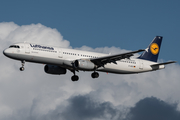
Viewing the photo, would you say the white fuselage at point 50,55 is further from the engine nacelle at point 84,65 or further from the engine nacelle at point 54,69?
the engine nacelle at point 54,69

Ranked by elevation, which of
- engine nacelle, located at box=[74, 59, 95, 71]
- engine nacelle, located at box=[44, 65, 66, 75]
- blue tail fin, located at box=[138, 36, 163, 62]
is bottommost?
engine nacelle, located at box=[74, 59, 95, 71]

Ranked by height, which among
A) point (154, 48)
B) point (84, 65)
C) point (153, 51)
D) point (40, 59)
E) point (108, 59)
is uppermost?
point (154, 48)

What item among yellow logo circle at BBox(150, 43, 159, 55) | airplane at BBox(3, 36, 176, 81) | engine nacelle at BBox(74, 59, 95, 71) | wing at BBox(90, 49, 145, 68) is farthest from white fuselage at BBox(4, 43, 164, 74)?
yellow logo circle at BBox(150, 43, 159, 55)

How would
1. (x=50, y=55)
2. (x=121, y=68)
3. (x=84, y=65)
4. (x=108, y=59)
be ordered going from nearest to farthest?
1. (x=50, y=55)
2. (x=84, y=65)
3. (x=108, y=59)
4. (x=121, y=68)

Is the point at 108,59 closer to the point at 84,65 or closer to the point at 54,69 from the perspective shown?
the point at 84,65

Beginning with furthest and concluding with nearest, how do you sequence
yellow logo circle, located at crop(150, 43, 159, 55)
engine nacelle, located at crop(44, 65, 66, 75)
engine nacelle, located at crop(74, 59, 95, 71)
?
yellow logo circle, located at crop(150, 43, 159, 55) < engine nacelle, located at crop(44, 65, 66, 75) < engine nacelle, located at crop(74, 59, 95, 71)

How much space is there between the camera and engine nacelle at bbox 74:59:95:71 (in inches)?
2115

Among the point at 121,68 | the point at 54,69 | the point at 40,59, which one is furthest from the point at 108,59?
the point at 40,59

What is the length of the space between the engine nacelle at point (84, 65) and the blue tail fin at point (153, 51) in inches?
565

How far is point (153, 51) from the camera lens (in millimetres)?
67375

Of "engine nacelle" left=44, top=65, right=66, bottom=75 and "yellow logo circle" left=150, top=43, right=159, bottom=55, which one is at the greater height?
"yellow logo circle" left=150, top=43, right=159, bottom=55

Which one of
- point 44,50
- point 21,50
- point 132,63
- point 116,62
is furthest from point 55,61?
point 132,63

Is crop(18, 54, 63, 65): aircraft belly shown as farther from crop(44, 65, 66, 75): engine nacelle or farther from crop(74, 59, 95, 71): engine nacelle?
crop(44, 65, 66, 75): engine nacelle

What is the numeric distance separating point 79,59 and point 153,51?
19666mm
